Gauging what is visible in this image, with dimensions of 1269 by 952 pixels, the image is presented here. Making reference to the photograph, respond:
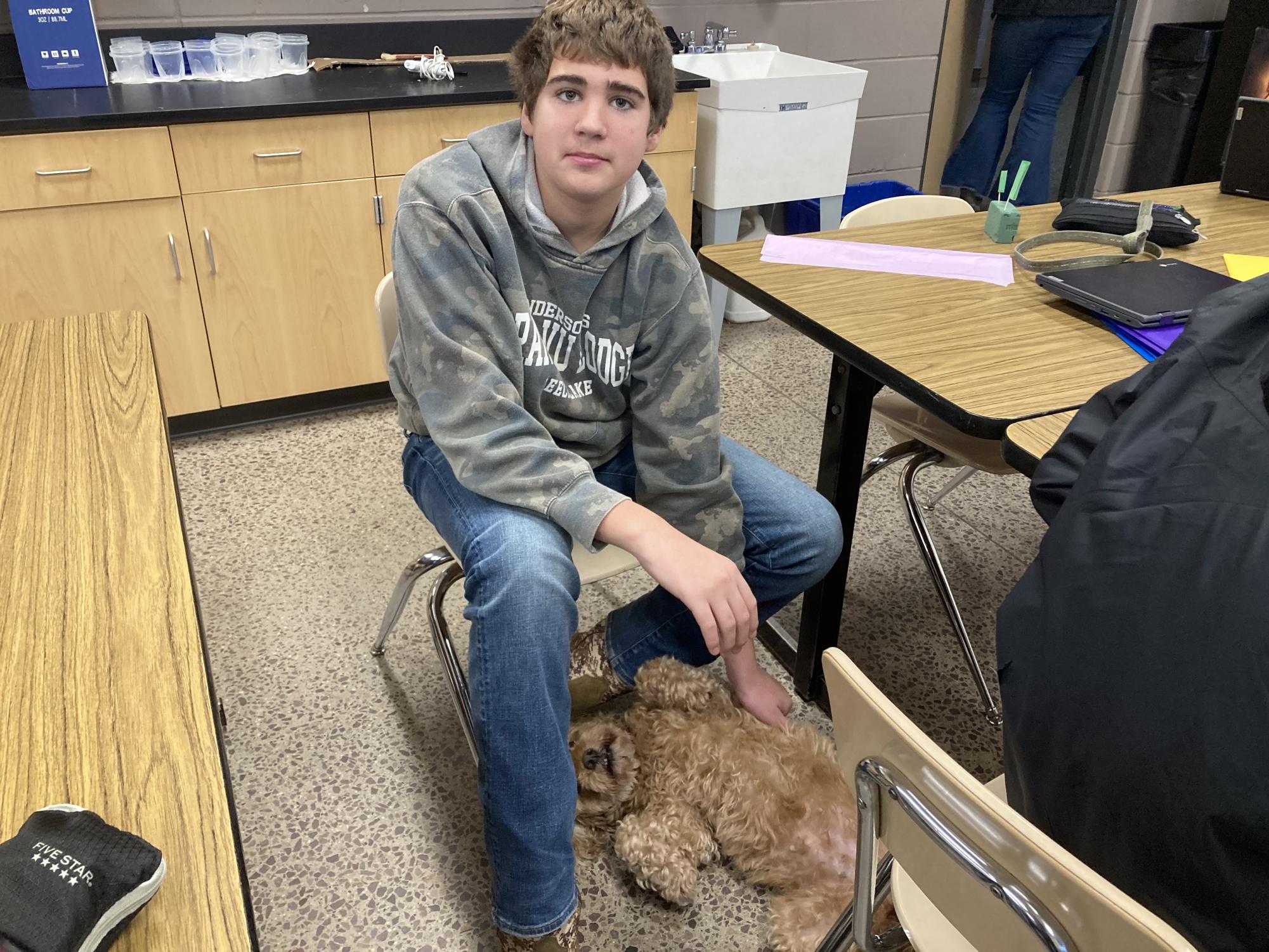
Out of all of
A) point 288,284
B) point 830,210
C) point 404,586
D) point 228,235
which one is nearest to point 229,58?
point 228,235

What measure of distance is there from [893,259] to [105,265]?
176 cm

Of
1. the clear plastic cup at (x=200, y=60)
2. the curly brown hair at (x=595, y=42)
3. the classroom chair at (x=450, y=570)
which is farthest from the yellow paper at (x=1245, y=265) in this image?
the clear plastic cup at (x=200, y=60)

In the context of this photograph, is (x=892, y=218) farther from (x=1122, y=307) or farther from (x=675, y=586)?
(x=675, y=586)

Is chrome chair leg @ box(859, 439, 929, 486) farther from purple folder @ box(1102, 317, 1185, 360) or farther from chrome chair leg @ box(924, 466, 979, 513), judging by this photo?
chrome chair leg @ box(924, 466, 979, 513)

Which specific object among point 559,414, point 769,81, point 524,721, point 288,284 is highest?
point 769,81

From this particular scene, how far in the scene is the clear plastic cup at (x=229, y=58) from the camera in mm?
2412

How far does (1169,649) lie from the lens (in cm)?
64

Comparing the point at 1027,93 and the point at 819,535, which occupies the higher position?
the point at 1027,93

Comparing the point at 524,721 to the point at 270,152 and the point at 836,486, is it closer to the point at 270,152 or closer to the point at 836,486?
the point at 836,486

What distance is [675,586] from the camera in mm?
1171

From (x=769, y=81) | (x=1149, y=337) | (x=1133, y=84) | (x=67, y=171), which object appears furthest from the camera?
(x=1133, y=84)

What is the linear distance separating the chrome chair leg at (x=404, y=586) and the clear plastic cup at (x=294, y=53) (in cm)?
151

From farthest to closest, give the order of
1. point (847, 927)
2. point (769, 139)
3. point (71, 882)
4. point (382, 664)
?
point (769, 139)
point (382, 664)
point (847, 927)
point (71, 882)

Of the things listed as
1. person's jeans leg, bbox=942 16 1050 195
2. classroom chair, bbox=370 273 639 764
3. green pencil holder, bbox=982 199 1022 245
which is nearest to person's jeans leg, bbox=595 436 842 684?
classroom chair, bbox=370 273 639 764
